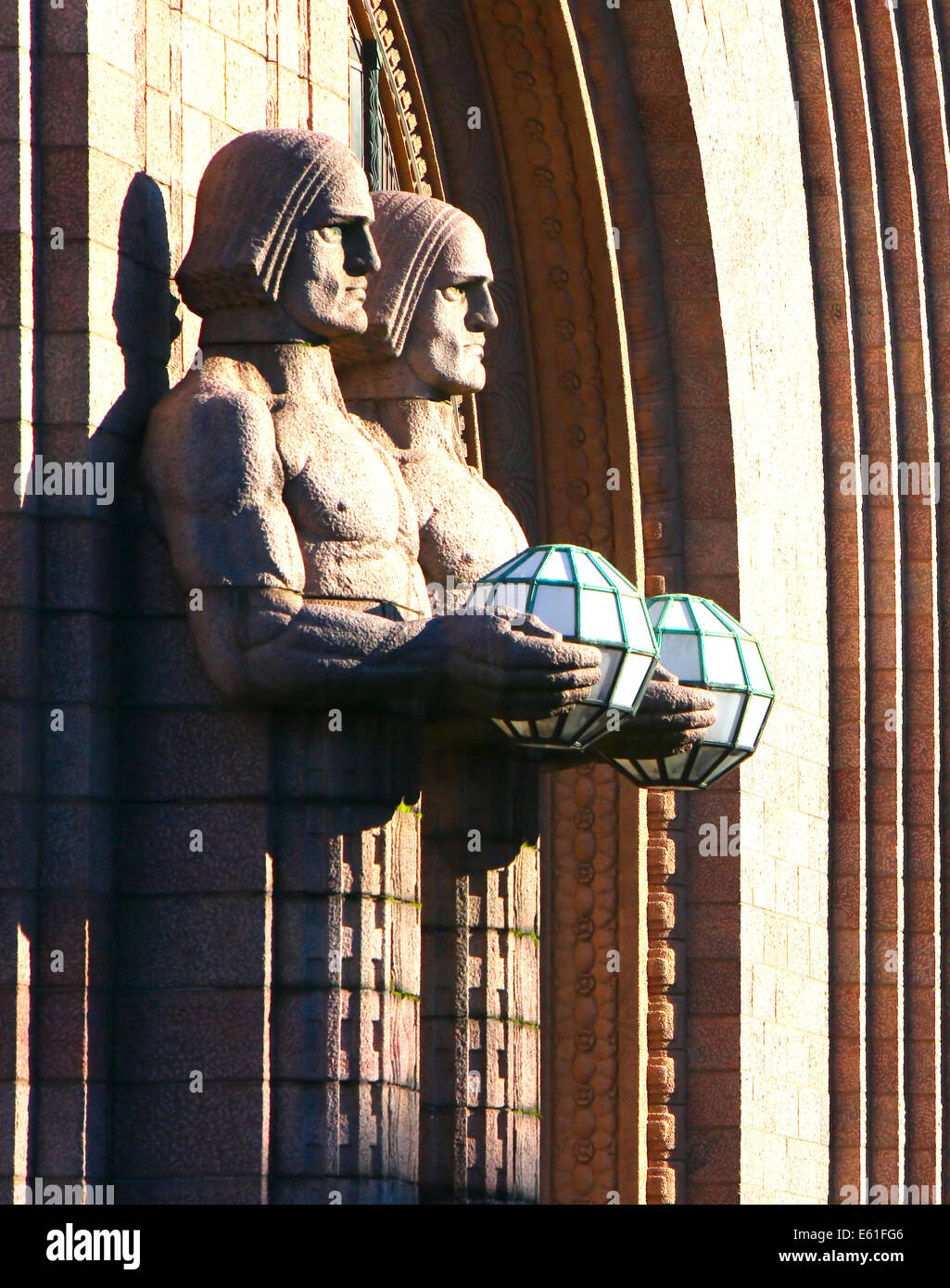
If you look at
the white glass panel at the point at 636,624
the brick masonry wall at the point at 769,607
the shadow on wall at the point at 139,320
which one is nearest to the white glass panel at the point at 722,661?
the white glass panel at the point at 636,624

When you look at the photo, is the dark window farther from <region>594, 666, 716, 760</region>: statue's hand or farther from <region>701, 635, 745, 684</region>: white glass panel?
<region>594, 666, 716, 760</region>: statue's hand

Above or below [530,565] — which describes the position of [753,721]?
below

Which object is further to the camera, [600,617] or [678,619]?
[678,619]

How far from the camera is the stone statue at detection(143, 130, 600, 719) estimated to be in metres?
6.49

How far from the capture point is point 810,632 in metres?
11.7

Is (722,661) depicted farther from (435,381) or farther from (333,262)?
(333,262)

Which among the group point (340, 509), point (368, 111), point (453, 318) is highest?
point (368, 111)

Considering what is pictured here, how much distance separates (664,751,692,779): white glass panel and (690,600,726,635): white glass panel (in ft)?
1.08

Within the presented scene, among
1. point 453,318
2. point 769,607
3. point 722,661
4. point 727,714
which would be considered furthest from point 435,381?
point 769,607

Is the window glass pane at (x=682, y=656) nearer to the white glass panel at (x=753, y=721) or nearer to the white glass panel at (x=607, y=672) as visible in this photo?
the white glass panel at (x=753, y=721)

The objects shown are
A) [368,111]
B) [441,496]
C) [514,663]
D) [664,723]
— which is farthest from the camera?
[368,111]

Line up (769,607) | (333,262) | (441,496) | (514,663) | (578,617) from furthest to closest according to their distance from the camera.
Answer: (769,607) < (441,496) < (333,262) < (578,617) < (514,663)

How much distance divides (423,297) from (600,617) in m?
1.20

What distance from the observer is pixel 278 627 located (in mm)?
6500
